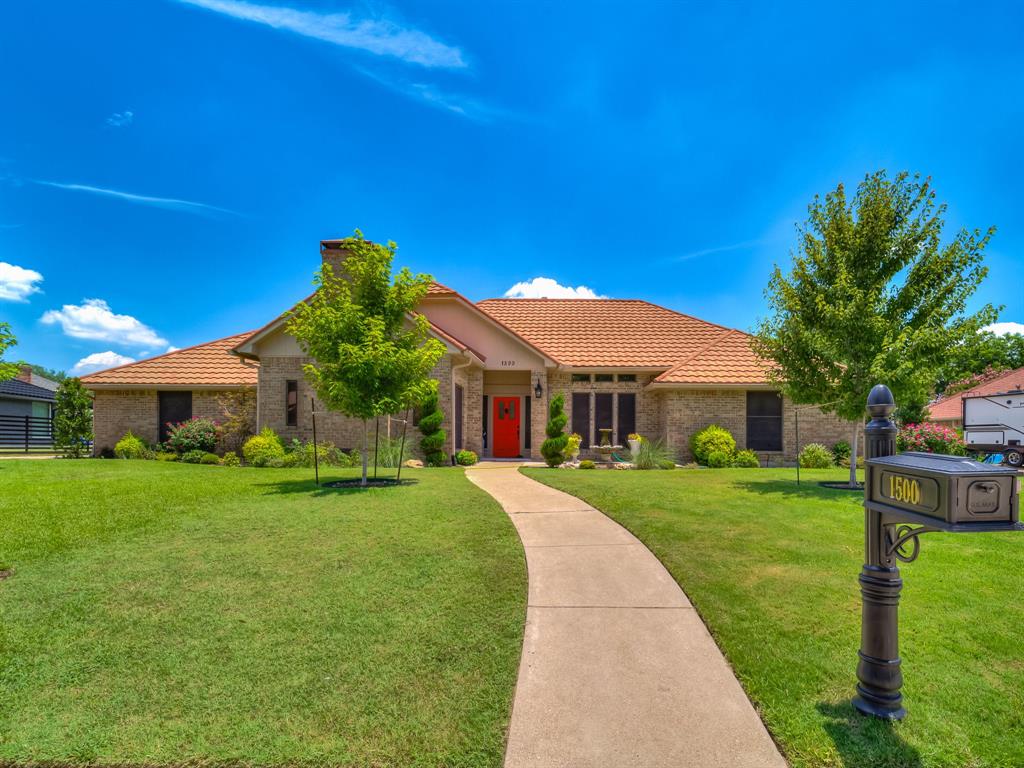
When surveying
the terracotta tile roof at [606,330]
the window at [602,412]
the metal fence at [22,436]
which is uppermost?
the terracotta tile roof at [606,330]

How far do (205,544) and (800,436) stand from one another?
A: 18271mm

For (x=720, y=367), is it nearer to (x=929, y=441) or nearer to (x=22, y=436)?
(x=929, y=441)

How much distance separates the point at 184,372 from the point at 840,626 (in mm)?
22350

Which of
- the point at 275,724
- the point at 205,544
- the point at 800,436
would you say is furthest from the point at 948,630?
the point at 800,436

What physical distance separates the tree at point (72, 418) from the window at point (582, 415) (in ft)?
64.2

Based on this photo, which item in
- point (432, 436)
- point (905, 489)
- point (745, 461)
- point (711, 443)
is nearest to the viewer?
point (905, 489)

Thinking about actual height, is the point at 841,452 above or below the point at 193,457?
above

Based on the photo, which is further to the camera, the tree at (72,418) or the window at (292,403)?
the tree at (72,418)

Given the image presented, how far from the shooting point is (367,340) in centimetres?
1199

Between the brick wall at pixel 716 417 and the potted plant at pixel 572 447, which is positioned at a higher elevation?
the brick wall at pixel 716 417

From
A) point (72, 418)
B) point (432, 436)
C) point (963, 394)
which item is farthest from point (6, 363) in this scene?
point (963, 394)

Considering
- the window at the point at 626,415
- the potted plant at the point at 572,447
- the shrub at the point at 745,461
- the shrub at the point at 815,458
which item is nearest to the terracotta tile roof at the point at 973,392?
the shrub at the point at 815,458

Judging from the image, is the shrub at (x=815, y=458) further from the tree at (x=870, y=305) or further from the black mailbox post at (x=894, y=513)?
the black mailbox post at (x=894, y=513)

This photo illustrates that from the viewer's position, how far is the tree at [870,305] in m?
11.8
